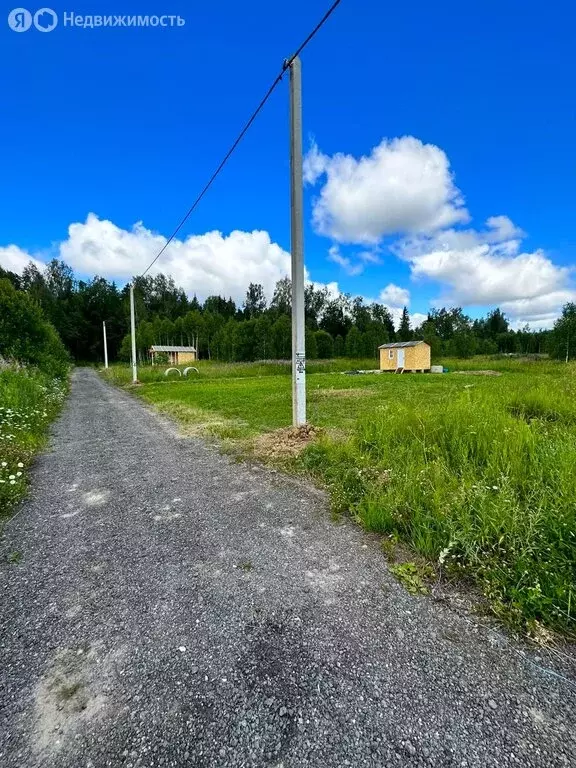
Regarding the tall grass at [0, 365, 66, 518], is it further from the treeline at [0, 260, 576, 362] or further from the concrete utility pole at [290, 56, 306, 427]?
the treeline at [0, 260, 576, 362]

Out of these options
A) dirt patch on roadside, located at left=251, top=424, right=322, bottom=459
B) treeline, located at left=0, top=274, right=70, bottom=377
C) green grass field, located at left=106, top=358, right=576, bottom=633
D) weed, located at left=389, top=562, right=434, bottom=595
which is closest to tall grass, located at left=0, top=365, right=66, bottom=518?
dirt patch on roadside, located at left=251, top=424, right=322, bottom=459

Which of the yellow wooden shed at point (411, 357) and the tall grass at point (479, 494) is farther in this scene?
the yellow wooden shed at point (411, 357)

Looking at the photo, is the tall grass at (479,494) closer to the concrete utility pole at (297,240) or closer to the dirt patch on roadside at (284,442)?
the dirt patch on roadside at (284,442)

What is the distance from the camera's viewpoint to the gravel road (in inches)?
52.6

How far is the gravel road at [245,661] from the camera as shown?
4.38 feet

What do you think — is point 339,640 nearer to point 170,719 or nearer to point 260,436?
point 170,719

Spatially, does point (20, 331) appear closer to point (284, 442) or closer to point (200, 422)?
point (200, 422)

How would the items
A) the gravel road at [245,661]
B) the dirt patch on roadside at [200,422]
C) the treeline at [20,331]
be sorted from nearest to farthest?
1. the gravel road at [245,661]
2. the dirt patch on roadside at [200,422]
3. the treeline at [20,331]

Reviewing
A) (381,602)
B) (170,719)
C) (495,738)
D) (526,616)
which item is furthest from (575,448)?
(170,719)

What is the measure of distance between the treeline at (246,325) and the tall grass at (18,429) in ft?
93.3

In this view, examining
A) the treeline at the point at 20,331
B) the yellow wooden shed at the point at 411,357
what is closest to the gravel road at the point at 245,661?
the treeline at the point at 20,331

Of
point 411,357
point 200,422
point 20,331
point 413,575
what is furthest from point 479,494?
point 411,357

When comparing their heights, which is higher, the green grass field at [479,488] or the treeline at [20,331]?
the treeline at [20,331]

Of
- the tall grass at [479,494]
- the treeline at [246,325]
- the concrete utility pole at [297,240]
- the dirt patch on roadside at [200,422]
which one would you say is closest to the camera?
the tall grass at [479,494]
